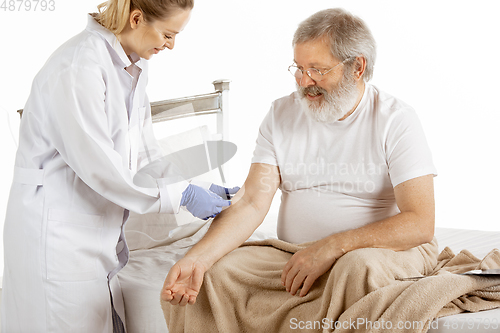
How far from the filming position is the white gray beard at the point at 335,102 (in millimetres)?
1532

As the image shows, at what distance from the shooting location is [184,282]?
4.43 feet

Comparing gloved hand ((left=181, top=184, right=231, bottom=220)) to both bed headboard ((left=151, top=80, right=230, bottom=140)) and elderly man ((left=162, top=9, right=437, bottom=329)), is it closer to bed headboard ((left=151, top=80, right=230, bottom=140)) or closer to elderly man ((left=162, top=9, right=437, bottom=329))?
elderly man ((left=162, top=9, right=437, bottom=329))

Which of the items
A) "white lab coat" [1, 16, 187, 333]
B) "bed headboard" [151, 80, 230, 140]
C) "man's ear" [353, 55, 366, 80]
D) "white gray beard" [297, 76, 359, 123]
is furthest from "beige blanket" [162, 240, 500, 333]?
"bed headboard" [151, 80, 230, 140]

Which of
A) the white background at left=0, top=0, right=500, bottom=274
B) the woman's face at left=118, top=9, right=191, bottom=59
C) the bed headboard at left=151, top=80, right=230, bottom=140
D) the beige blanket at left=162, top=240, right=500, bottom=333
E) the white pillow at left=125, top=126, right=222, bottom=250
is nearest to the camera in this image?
the beige blanket at left=162, top=240, right=500, bottom=333

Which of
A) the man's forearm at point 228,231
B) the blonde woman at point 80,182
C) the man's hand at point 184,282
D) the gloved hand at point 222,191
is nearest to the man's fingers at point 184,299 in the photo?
the man's hand at point 184,282

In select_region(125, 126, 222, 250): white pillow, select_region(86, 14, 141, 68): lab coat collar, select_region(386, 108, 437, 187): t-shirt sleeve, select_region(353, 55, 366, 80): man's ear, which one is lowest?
select_region(125, 126, 222, 250): white pillow

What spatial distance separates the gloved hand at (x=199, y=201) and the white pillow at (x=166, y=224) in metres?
0.47

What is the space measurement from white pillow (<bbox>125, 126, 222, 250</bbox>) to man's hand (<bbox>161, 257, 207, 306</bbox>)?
595mm

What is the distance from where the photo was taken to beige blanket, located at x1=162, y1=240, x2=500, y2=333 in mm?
1109

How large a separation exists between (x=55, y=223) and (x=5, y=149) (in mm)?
993

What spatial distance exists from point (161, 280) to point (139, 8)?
84 cm

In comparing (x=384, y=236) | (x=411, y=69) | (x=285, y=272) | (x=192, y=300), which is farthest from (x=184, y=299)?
(x=411, y=69)

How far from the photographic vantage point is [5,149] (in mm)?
2158

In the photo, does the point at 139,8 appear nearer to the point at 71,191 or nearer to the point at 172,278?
the point at 71,191
